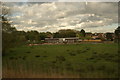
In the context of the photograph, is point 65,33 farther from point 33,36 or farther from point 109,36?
point 109,36

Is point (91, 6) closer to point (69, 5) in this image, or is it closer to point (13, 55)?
point (69, 5)

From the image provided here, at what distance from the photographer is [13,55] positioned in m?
3.16

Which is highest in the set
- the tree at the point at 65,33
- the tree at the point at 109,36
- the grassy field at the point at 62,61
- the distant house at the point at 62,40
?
the tree at the point at 65,33

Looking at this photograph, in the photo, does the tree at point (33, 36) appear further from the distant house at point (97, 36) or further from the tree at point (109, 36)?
the tree at point (109, 36)

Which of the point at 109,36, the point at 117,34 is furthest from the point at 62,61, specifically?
the point at 117,34

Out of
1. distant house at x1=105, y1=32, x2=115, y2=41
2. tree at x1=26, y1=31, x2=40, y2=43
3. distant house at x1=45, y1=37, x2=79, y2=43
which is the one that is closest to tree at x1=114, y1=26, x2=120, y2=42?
distant house at x1=105, y1=32, x2=115, y2=41

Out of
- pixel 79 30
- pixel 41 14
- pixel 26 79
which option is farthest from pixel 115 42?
pixel 26 79

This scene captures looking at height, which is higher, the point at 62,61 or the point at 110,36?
the point at 110,36

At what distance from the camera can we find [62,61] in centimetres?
291

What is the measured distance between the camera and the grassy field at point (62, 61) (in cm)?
269

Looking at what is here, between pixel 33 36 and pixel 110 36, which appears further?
pixel 33 36

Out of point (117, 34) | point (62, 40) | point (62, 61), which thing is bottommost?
point (62, 61)

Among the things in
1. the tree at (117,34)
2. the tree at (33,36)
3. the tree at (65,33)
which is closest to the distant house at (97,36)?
the tree at (117,34)

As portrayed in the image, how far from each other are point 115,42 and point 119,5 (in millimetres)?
725
